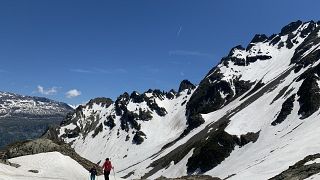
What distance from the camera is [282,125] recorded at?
466 ft

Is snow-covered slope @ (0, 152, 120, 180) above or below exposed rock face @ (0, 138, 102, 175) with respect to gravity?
below

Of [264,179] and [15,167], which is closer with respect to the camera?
[15,167]

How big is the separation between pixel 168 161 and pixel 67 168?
132867 mm

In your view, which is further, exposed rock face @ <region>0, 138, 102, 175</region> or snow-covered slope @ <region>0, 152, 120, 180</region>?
exposed rock face @ <region>0, 138, 102, 175</region>

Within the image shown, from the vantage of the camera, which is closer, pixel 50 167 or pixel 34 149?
pixel 50 167

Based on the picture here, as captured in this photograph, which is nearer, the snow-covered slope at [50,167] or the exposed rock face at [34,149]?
the snow-covered slope at [50,167]

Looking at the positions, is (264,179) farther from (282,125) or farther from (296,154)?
(282,125)

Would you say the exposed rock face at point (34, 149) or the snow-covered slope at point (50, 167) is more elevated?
the exposed rock face at point (34, 149)

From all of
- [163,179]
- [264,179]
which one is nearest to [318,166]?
[264,179]

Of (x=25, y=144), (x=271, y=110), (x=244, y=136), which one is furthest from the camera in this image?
(x=271, y=110)

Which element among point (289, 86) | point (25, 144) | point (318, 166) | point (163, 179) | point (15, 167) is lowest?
point (318, 166)

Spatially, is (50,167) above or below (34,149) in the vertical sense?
below

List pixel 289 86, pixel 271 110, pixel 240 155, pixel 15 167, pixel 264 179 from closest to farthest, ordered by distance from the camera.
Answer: pixel 15 167, pixel 264 179, pixel 240 155, pixel 271 110, pixel 289 86

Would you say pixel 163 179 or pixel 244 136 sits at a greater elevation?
pixel 244 136
